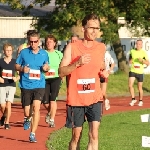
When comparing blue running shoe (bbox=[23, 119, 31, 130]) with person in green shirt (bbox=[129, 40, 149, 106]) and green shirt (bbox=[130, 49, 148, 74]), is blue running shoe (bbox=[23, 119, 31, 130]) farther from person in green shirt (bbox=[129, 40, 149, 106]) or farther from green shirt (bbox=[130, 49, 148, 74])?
green shirt (bbox=[130, 49, 148, 74])

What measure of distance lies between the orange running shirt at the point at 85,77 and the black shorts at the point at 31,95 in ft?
14.6

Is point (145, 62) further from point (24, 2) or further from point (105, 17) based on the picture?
point (24, 2)

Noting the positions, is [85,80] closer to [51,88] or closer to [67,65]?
[67,65]

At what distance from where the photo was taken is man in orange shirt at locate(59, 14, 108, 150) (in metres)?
10.2

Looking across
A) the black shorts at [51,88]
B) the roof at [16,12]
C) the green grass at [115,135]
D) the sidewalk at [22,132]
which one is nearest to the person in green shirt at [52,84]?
the black shorts at [51,88]

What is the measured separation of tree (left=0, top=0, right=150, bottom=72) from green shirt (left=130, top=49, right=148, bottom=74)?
1146cm

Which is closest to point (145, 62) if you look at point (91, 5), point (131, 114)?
point (131, 114)

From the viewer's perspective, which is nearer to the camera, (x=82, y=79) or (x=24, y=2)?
(x=82, y=79)

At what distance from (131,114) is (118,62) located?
1946cm

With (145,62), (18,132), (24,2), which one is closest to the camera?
(18,132)

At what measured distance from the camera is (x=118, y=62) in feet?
132

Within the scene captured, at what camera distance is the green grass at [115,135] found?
1371 centimetres

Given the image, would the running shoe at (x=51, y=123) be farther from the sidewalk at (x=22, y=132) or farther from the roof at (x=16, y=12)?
the roof at (x=16, y=12)

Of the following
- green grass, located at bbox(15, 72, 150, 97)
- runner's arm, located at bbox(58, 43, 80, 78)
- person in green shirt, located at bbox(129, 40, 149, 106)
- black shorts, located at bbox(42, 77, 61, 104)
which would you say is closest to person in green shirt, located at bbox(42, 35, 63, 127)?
black shorts, located at bbox(42, 77, 61, 104)
